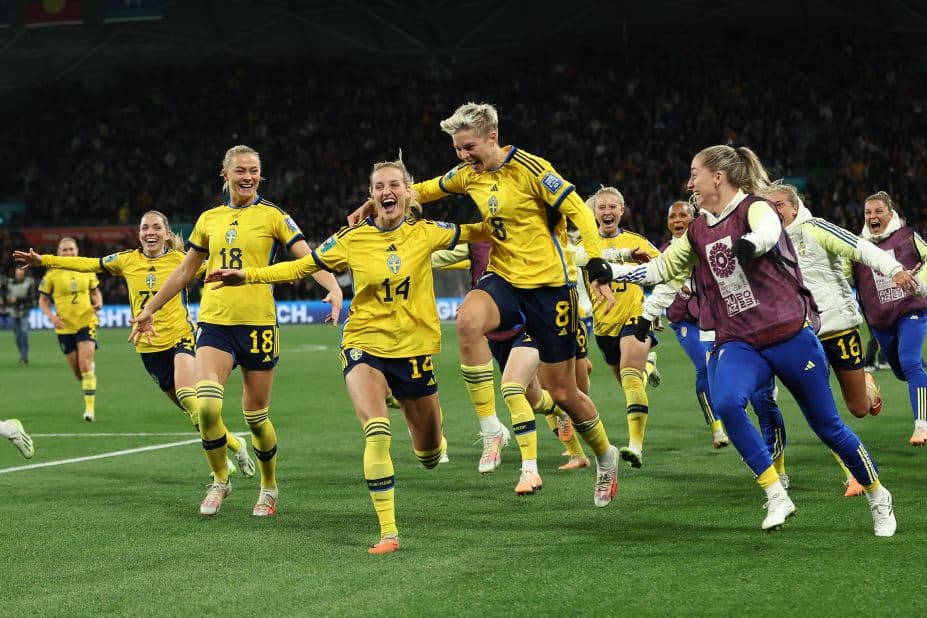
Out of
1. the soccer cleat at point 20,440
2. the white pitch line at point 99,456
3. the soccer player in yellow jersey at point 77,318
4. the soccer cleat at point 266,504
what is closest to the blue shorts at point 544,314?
the soccer cleat at point 266,504

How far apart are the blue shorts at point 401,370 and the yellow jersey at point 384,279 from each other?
4 cm

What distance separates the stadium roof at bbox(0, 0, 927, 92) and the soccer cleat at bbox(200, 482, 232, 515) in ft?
127

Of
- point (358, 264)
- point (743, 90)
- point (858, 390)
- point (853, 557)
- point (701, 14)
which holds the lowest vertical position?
point (853, 557)

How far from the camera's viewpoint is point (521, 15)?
4875 centimetres

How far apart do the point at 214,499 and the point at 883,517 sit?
170 inches

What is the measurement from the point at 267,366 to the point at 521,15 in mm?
41709

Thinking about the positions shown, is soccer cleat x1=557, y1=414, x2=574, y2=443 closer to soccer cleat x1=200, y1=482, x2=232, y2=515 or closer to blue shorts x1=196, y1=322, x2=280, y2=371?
blue shorts x1=196, y1=322, x2=280, y2=371

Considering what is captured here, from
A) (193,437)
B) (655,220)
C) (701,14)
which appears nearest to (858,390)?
(193,437)

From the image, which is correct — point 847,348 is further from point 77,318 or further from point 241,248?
point 77,318

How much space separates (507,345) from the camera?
32.6 feet

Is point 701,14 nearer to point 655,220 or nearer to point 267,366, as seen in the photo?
point 655,220

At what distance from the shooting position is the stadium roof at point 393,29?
151 feet

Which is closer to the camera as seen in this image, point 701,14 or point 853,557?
point 853,557

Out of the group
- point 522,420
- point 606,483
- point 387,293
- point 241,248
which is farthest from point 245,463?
point 387,293
